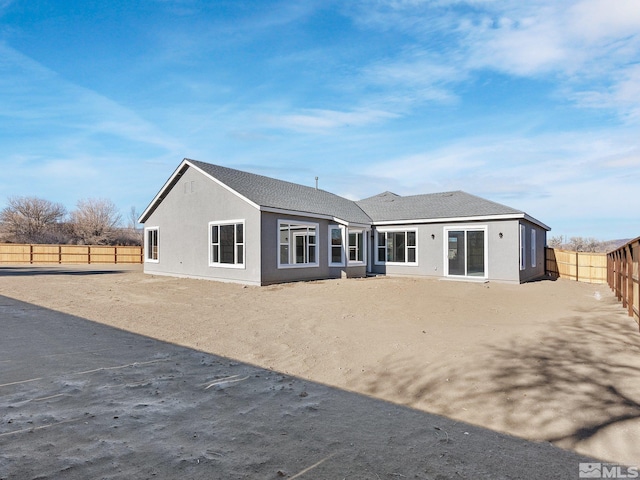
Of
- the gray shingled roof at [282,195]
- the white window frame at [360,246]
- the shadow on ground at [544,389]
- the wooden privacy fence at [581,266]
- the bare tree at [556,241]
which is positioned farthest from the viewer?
the bare tree at [556,241]

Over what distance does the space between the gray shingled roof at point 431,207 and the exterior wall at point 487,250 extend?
0.48 meters

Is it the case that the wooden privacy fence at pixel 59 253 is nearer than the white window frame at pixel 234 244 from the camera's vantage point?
No

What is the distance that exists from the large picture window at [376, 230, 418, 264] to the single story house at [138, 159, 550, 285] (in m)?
0.05

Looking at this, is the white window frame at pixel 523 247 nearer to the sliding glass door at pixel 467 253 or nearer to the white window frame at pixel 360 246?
the sliding glass door at pixel 467 253

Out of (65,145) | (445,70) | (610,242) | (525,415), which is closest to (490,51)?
(445,70)

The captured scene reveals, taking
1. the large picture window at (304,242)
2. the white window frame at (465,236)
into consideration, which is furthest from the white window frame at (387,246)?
the large picture window at (304,242)

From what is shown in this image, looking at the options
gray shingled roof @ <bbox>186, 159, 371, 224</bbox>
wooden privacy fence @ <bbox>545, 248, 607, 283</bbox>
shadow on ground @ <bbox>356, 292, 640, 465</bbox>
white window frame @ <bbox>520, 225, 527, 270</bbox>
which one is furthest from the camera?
wooden privacy fence @ <bbox>545, 248, 607, 283</bbox>

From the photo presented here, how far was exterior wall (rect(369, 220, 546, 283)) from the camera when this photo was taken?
53.1ft

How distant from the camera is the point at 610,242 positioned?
135 ft

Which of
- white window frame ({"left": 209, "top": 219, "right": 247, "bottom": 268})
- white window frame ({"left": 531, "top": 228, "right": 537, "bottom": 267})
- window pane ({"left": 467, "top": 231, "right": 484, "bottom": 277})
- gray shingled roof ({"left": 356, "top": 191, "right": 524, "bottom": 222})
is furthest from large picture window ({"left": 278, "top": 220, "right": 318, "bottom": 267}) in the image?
white window frame ({"left": 531, "top": 228, "right": 537, "bottom": 267})

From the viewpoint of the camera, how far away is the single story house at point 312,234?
50.9 ft

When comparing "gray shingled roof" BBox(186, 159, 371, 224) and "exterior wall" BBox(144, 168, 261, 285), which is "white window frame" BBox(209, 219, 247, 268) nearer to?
"exterior wall" BBox(144, 168, 261, 285)

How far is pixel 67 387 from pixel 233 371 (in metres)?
1.89

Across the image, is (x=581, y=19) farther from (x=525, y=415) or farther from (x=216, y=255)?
(x=216, y=255)
